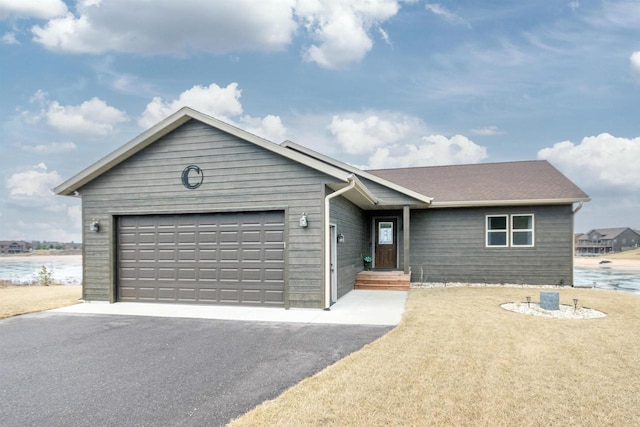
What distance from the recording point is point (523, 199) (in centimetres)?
1235

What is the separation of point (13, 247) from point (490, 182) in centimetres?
8178

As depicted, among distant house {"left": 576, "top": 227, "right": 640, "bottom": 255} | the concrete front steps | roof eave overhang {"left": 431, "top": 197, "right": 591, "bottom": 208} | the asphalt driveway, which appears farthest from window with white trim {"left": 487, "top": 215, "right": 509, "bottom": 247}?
distant house {"left": 576, "top": 227, "right": 640, "bottom": 255}

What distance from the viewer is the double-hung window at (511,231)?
13.0 m

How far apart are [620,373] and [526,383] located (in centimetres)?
132

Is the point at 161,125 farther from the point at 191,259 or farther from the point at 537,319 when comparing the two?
the point at 537,319

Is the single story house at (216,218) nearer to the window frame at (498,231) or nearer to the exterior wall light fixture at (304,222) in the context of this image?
the exterior wall light fixture at (304,222)

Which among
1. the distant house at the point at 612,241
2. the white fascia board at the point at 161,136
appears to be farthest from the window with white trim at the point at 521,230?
the distant house at the point at 612,241

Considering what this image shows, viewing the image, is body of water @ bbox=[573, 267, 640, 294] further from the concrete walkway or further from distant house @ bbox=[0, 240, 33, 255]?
distant house @ bbox=[0, 240, 33, 255]

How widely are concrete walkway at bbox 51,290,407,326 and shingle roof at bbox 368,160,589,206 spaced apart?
17.7 feet

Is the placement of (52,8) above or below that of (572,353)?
above

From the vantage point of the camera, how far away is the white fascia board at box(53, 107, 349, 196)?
8250 mm

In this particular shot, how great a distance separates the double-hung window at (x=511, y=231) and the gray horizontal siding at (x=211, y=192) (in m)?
7.76

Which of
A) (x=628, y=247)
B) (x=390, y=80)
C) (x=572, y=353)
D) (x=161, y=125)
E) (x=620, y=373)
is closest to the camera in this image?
(x=620, y=373)

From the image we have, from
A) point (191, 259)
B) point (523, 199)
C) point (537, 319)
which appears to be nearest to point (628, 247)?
point (523, 199)
